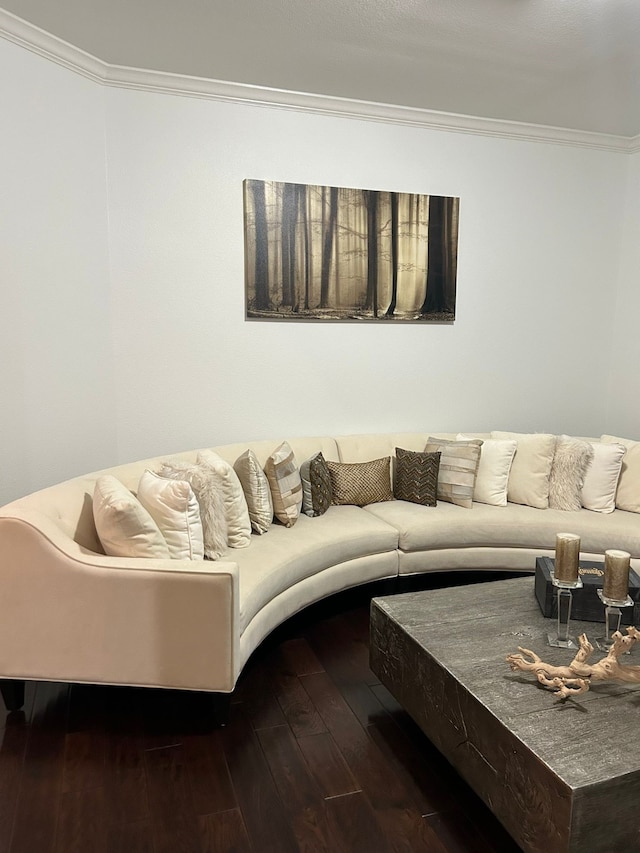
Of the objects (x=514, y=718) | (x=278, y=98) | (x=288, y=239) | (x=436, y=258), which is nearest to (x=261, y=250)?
(x=288, y=239)

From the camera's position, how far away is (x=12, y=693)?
7.87ft

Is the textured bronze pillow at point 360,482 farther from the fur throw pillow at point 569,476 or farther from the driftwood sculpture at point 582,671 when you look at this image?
the driftwood sculpture at point 582,671

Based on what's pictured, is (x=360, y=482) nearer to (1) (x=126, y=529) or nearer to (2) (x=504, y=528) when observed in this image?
(2) (x=504, y=528)

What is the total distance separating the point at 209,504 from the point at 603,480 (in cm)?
238

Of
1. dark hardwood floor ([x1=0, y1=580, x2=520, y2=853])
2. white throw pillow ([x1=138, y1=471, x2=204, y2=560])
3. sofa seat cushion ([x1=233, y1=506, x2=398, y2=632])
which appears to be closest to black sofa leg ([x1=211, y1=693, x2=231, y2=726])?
dark hardwood floor ([x1=0, y1=580, x2=520, y2=853])

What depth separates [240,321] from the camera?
3.92m

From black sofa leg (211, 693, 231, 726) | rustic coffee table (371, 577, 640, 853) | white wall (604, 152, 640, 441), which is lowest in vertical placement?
black sofa leg (211, 693, 231, 726)

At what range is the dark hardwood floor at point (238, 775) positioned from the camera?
1.87 m

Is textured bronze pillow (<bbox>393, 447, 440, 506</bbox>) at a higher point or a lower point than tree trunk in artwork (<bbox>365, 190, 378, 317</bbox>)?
lower

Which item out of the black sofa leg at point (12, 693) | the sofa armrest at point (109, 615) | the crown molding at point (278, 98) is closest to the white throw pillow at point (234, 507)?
the sofa armrest at point (109, 615)

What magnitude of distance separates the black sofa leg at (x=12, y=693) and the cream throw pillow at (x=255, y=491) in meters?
1.24

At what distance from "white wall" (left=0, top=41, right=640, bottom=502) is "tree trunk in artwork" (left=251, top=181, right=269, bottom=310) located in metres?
0.10

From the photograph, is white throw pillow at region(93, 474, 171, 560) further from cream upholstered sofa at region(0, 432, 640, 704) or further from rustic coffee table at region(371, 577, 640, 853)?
rustic coffee table at region(371, 577, 640, 853)

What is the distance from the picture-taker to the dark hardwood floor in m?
1.87
